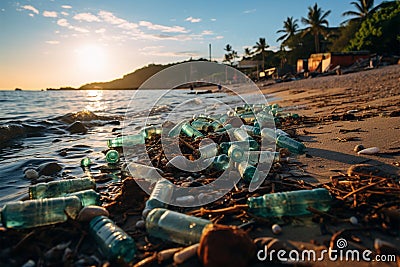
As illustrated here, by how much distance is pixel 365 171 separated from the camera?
6.97ft

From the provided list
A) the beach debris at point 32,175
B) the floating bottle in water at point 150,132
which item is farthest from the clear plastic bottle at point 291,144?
the beach debris at point 32,175

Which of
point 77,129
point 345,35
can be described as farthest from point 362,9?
point 77,129

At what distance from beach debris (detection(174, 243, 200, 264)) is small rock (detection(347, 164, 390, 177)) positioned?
146 cm

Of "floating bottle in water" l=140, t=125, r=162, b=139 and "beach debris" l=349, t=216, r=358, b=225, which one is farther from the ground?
"floating bottle in water" l=140, t=125, r=162, b=139

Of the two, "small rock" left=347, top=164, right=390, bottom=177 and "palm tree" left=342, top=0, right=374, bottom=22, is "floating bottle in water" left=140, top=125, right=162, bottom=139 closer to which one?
"small rock" left=347, top=164, right=390, bottom=177

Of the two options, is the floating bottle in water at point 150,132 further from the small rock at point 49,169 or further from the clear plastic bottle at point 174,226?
the clear plastic bottle at point 174,226

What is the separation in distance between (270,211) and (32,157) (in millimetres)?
3798

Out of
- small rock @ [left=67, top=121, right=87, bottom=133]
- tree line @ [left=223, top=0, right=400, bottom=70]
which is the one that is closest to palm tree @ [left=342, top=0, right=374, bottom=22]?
tree line @ [left=223, top=0, right=400, bottom=70]

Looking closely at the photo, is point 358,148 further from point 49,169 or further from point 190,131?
point 49,169

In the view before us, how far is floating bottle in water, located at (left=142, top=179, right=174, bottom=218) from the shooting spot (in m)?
1.80

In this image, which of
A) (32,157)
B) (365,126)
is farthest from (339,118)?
(32,157)

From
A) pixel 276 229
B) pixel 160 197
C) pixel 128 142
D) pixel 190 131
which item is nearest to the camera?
pixel 276 229

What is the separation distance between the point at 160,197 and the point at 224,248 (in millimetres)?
868

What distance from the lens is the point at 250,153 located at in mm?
2781
